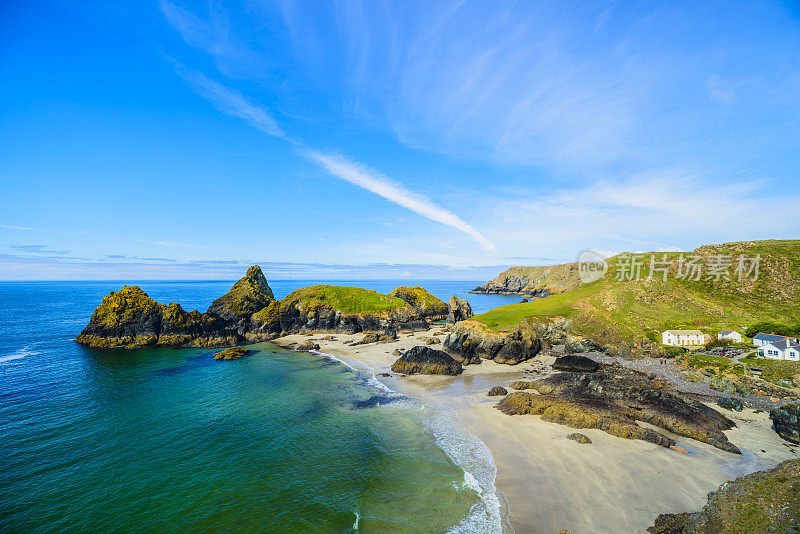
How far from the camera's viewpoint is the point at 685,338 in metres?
57.1

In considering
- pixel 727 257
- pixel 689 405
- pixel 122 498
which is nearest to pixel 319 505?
pixel 122 498

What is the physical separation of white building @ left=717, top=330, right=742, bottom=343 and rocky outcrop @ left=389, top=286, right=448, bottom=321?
72.2 m

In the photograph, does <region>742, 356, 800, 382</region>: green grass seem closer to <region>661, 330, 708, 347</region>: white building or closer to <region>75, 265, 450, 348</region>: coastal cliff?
<region>661, 330, 708, 347</region>: white building

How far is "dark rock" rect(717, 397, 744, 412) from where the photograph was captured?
1255 inches

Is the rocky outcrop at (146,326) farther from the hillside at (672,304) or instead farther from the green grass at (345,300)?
the hillside at (672,304)

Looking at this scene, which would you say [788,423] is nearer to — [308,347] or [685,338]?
[685,338]

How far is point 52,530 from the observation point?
17047 millimetres

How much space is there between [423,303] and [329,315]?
36750mm

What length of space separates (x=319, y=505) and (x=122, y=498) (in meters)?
13.0

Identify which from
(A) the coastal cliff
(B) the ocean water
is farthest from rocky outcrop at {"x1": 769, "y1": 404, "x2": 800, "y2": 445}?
(A) the coastal cliff

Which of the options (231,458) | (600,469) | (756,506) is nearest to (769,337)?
(600,469)

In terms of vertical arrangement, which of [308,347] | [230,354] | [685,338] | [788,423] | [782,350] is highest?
[782,350]

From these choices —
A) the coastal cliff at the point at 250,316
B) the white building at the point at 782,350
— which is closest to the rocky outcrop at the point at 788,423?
the white building at the point at 782,350

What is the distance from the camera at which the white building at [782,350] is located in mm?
42844
